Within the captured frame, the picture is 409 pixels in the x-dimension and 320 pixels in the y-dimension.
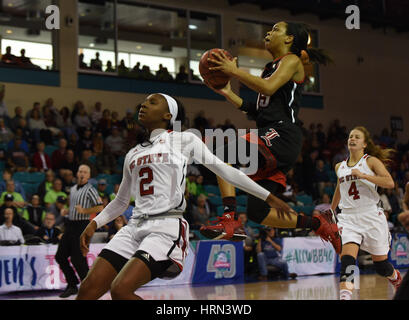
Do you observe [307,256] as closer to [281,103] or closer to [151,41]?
[281,103]

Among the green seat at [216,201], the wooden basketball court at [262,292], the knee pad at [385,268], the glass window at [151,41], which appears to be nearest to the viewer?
the knee pad at [385,268]

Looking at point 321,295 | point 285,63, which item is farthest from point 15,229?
point 285,63

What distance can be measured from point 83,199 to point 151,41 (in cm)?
1047

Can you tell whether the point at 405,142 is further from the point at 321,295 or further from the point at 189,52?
the point at 321,295

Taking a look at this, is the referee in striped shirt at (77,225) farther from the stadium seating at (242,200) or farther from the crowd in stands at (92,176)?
the stadium seating at (242,200)

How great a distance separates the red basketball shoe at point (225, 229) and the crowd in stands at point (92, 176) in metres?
5.77

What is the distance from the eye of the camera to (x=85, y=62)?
55.2 ft

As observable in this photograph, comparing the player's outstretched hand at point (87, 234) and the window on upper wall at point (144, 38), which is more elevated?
the window on upper wall at point (144, 38)

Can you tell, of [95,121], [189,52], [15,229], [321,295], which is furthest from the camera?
[189,52]

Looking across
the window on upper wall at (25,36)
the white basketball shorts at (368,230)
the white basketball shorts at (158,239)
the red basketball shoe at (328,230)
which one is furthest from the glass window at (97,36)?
the white basketball shorts at (158,239)

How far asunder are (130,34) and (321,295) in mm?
10813

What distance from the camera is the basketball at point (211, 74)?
5211 millimetres

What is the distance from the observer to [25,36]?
1598 centimetres

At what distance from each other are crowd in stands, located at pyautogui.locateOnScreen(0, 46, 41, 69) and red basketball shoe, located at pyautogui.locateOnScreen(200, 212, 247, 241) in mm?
12025
